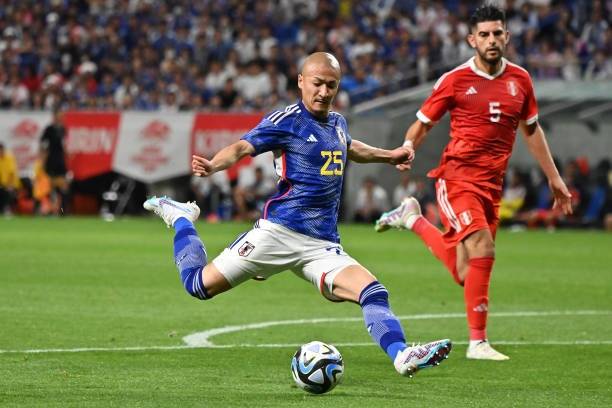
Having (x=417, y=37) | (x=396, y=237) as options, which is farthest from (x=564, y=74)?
(x=396, y=237)

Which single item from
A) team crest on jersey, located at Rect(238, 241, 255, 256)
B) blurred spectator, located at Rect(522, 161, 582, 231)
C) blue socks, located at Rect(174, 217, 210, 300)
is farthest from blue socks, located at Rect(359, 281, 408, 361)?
blurred spectator, located at Rect(522, 161, 582, 231)

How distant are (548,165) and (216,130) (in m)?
18.0

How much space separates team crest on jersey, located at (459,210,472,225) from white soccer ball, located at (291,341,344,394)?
2.57 meters

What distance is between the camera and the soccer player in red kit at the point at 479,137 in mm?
9625

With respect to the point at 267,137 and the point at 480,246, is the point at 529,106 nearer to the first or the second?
the point at 480,246

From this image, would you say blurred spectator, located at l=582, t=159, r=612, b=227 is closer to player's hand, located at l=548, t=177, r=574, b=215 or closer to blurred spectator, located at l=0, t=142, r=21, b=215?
blurred spectator, located at l=0, t=142, r=21, b=215

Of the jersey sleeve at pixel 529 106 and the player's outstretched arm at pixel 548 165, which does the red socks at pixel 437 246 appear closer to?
the player's outstretched arm at pixel 548 165

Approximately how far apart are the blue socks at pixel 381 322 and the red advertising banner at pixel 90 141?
69.8 ft

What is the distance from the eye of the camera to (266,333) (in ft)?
34.4

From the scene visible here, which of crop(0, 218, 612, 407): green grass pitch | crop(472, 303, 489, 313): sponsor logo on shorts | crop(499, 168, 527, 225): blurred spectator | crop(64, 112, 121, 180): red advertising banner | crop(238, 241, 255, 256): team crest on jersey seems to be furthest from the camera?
crop(64, 112, 121, 180): red advertising banner

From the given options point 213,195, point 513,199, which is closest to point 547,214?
point 513,199

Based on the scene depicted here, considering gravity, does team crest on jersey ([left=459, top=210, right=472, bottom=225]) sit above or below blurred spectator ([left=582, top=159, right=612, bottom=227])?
above

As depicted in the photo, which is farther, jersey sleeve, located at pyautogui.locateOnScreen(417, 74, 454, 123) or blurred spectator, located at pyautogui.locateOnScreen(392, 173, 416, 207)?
blurred spectator, located at pyautogui.locateOnScreen(392, 173, 416, 207)

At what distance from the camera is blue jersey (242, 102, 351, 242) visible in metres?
7.78
